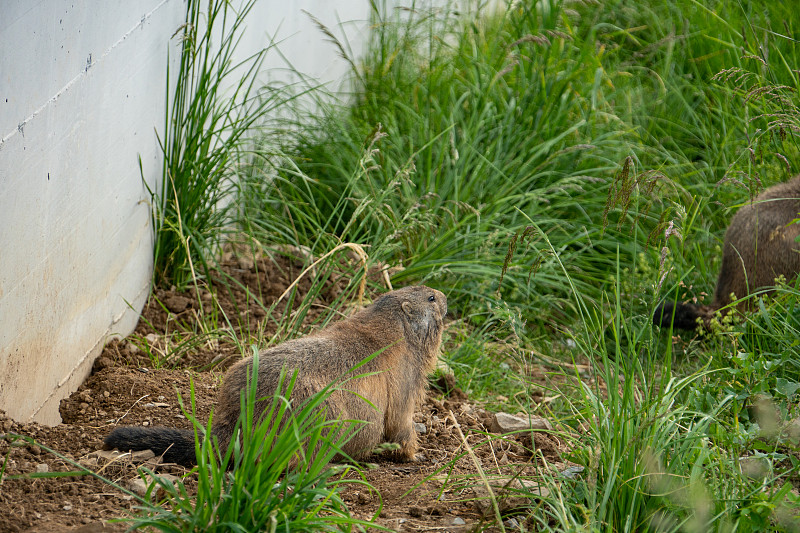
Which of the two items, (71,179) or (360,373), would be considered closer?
(360,373)

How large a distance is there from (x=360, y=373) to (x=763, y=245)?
9.22 ft

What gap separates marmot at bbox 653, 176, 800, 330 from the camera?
4828mm

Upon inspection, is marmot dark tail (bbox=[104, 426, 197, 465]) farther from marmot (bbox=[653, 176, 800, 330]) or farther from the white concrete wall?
marmot (bbox=[653, 176, 800, 330])

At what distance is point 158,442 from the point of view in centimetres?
314

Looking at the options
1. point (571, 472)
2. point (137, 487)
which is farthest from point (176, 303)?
point (571, 472)

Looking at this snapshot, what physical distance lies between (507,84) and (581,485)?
14.0 feet

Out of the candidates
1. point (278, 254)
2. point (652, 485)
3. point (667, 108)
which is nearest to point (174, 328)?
point (278, 254)

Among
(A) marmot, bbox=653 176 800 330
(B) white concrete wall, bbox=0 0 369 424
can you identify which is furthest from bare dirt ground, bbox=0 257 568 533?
(A) marmot, bbox=653 176 800 330

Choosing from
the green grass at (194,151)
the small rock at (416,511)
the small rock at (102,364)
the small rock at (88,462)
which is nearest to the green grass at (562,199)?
the green grass at (194,151)

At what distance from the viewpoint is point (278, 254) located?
219 inches

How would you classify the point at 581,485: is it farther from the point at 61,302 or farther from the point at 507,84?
the point at 507,84

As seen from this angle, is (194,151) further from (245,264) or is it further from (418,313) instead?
(418,313)

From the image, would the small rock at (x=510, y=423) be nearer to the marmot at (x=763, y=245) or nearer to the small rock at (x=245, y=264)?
the marmot at (x=763, y=245)

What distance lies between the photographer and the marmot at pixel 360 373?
3.09 meters
